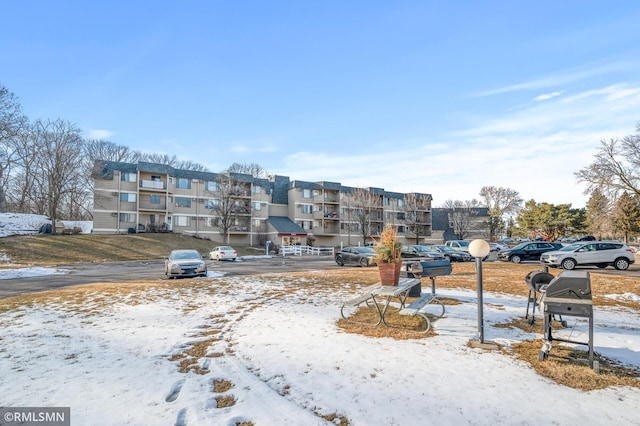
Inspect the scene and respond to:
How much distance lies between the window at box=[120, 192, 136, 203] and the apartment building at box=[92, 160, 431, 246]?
111 mm

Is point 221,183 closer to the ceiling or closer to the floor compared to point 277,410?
closer to the ceiling

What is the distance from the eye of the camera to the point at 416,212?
6272cm

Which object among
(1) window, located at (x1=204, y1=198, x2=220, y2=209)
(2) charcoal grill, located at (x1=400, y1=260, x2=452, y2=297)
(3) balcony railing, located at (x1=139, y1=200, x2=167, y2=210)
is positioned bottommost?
(2) charcoal grill, located at (x1=400, y1=260, x2=452, y2=297)

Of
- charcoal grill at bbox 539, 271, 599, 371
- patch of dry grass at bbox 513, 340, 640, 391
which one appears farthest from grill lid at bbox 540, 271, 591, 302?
patch of dry grass at bbox 513, 340, 640, 391

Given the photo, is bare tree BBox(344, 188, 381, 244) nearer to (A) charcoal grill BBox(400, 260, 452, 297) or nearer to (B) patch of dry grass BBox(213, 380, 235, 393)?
(A) charcoal grill BBox(400, 260, 452, 297)

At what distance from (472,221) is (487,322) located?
68172mm

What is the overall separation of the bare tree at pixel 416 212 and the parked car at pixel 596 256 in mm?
40288

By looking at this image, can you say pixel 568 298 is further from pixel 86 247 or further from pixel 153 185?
pixel 153 185

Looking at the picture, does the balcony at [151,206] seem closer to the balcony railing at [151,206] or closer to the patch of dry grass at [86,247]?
the balcony railing at [151,206]

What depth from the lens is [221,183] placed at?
160 feet

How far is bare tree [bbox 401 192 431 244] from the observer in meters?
61.7

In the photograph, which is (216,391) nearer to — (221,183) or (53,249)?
(53,249)

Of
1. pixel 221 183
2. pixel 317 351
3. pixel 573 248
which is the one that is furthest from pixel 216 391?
pixel 221 183

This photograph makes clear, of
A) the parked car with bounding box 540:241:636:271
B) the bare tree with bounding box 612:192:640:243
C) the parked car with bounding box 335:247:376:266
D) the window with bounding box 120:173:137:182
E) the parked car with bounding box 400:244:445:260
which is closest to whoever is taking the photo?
the parked car with bounding box 540:241:636:271
